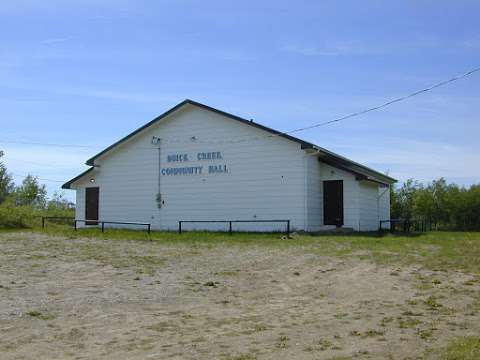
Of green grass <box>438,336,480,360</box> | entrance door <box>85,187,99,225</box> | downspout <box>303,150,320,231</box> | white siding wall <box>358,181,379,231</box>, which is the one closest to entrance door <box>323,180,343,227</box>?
white siding wall <box>358,181,379,231</box>

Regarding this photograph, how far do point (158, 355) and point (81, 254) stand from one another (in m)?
9.81

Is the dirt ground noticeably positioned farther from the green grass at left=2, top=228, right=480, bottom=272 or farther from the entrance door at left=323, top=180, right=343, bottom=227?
the entrance door at left=323, top=180, right=343, bottom=227

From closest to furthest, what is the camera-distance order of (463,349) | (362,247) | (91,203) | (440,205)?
1. (463,349)
2. (362,247)
3. (91,203)
4. (440,205)

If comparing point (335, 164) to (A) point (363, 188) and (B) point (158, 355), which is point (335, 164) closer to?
(A) point (363, 188)

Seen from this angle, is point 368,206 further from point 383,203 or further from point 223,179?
point 223,179

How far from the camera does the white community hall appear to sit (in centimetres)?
2627

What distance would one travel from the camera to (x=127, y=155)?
103 feet

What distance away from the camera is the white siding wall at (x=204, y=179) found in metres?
26.3

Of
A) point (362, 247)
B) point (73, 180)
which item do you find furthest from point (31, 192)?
point (362, 247)

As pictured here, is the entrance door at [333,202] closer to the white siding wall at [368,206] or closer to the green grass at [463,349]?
the white siding wall at [368,206]

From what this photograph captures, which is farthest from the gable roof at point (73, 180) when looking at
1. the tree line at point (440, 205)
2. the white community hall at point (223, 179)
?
the tree line at point (440, 205)

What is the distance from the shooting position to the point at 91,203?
3275 cm

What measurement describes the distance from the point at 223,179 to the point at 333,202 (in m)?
5.13

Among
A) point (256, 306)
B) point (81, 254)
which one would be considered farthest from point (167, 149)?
point (256, 306)
